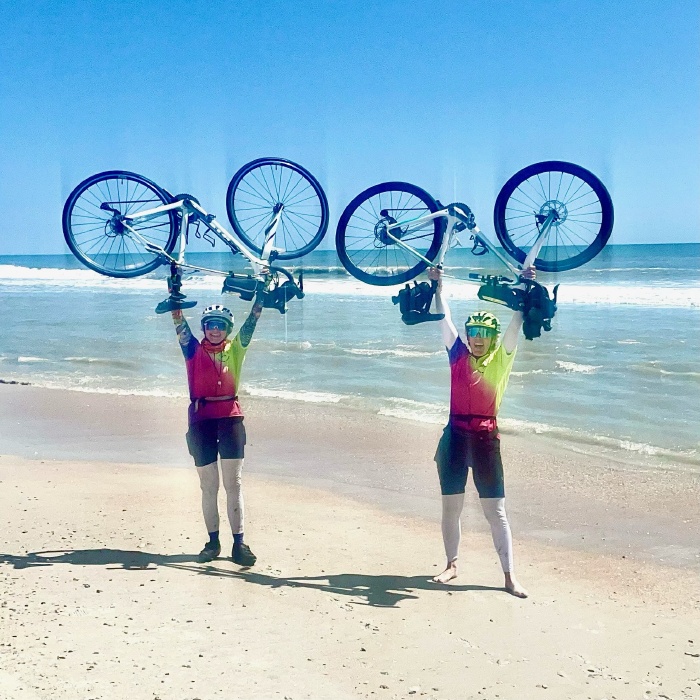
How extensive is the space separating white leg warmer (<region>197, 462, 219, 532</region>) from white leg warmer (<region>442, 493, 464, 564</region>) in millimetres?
1704

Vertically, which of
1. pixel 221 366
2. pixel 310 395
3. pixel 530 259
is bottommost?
pixel 310 395

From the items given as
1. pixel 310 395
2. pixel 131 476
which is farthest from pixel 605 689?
pixel 310 395

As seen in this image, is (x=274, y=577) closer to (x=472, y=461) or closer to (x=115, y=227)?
(x=472, y=461)

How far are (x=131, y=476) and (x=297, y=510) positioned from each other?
203cm

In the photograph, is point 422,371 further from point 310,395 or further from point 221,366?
point 221,366

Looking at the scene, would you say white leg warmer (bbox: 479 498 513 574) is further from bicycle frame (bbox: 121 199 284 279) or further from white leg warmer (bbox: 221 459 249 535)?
bicycle frame (bbox: 121 199 284 279)

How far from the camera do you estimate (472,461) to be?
250 inches

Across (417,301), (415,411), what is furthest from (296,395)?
(417,301)

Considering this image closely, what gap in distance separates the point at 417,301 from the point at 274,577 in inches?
86.5

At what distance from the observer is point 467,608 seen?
597cm

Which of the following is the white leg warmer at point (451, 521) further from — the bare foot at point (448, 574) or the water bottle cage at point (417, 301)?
the water bottle cage at point (417, 301)

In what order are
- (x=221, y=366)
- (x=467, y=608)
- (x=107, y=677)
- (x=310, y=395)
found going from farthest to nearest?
(x=310, y=395) < (x=221, y=366) < (x=467, y=608) < (x=107, y=677)

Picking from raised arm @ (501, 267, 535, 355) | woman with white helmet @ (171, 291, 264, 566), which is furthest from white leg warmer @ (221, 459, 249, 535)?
raised arm @ (501, 267, 535, 355)

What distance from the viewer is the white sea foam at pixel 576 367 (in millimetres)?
15664
